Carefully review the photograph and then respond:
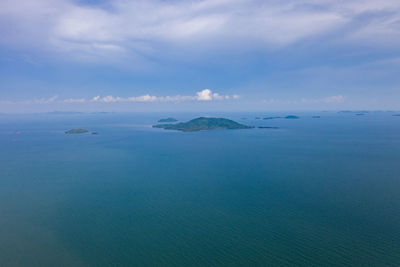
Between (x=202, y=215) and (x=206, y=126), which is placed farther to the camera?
(x=206, y=126)

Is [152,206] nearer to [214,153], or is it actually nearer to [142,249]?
[142,249]

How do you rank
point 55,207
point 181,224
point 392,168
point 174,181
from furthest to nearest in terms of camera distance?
point 392,168 → point 174,181 → point 55,207 → point 181,224

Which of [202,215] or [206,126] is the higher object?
[206,126]

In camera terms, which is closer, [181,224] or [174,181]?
[181,224]

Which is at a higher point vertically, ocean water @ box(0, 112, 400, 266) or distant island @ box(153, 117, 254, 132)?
distant island @ box(153, 117, 254, 132)

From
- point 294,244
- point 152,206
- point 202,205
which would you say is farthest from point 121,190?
point 294,244

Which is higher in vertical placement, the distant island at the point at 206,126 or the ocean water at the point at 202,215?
the distant island at the point at 206,126

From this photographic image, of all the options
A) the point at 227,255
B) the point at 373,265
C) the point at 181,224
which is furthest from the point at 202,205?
the point at 373,265

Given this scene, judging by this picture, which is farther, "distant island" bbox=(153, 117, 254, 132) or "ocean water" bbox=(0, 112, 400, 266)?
"distant island" bbox=(153, 117, 254, 132)

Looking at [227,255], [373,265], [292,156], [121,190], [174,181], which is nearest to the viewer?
[373,265]

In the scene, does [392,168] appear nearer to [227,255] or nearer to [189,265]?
[227,255]

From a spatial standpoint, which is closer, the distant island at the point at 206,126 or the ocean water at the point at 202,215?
the ocean water at the point at 202,215
